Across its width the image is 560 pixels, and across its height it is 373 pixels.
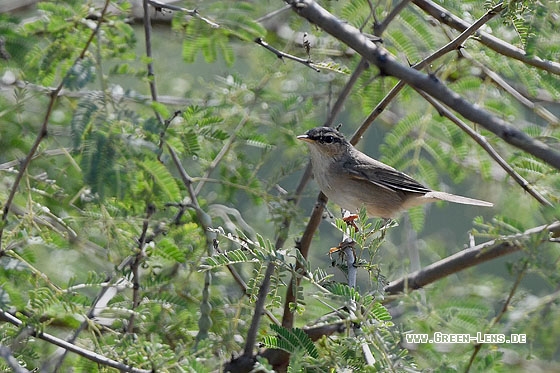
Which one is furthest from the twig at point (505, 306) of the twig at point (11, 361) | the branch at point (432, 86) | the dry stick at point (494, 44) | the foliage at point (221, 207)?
the twig at point (11, 361)

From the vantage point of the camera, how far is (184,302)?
3902 mm

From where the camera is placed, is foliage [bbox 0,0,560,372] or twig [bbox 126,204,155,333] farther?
twig [bbox 126,204,155,333]

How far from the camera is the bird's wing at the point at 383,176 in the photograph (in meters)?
4.95

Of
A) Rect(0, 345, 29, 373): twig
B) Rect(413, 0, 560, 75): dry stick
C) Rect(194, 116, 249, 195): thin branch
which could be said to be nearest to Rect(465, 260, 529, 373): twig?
Rect(413, 0, 560, 75): dry stick

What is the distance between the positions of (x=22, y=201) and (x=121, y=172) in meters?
1.50

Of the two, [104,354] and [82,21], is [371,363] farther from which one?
[82,21]

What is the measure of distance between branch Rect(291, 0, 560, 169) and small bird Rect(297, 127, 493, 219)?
5.93 feet

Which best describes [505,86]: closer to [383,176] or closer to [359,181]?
[383,176]

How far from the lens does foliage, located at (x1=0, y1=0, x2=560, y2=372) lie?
2.84 m

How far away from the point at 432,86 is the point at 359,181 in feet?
8.72

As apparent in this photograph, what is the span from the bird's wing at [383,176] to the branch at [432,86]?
6.96 feet

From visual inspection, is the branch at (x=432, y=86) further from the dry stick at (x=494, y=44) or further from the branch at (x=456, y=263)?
the branch at (x=456, y=263)

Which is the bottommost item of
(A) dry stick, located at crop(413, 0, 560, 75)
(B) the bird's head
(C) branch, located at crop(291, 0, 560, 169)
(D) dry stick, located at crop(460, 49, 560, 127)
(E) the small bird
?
(E) the small bird

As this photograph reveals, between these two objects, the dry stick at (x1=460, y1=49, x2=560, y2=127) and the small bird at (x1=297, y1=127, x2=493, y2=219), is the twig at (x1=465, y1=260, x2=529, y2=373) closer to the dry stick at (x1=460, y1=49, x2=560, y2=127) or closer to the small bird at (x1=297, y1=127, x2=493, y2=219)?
the small bird at (x1=297, y1=127, x2=493, y2=219)
